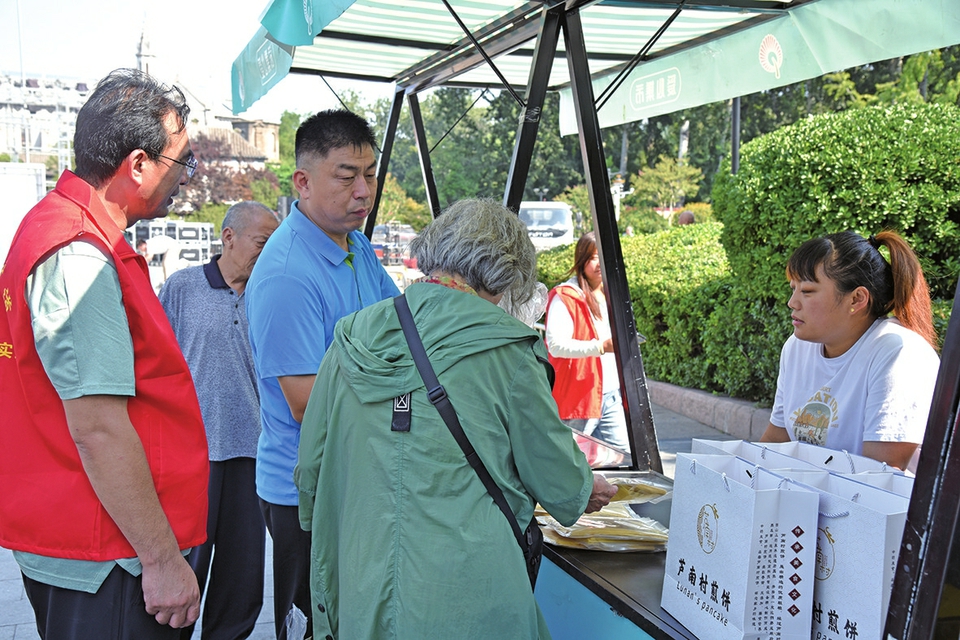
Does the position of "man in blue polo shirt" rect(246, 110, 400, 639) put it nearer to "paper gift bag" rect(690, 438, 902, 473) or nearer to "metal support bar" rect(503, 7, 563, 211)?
"metal support bar" rect(503, 7, 563, 211)

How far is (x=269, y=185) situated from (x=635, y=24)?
56098 millimetres

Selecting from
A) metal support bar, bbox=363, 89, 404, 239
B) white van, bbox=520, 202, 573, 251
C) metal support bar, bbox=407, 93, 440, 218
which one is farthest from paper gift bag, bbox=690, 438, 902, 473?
white van, bbox=520, 202, 573, 251

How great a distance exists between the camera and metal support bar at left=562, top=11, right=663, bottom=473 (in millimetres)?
3119

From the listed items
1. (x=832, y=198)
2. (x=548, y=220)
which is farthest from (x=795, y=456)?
(x=548, y=220)

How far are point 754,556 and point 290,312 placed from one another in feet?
4.71

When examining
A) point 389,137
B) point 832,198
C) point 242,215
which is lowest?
point 242,215

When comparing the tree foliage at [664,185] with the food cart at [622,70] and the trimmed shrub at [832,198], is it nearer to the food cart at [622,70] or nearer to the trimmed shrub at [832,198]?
the trimmed shrub at [832,198]

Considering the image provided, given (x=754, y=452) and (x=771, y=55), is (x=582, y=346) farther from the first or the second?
(x=754, y=452)

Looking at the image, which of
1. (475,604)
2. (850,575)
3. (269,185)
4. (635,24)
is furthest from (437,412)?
(269,185)

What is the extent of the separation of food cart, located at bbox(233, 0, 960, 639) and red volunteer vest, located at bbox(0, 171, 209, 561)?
3.77 ft

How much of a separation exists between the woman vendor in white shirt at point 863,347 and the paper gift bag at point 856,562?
784 millimetres

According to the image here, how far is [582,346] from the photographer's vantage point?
15.3 feet

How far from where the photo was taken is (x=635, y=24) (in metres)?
4.31

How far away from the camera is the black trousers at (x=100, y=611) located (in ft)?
5.61
